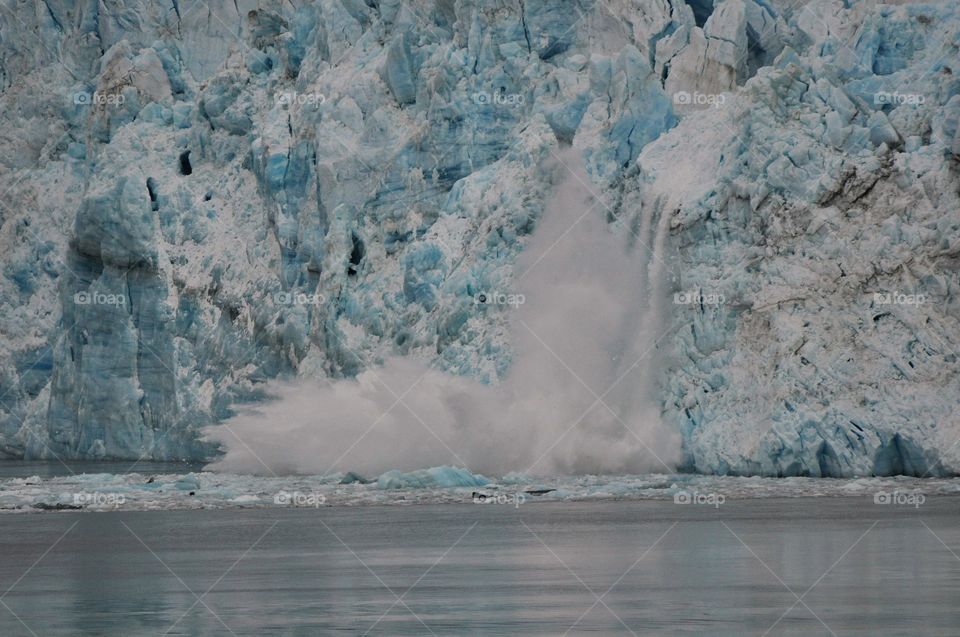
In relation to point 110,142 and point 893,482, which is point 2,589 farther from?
point 110,142

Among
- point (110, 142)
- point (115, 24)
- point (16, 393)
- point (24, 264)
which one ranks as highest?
point (115, 24)

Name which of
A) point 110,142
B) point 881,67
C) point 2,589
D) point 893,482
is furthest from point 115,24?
point 2,589

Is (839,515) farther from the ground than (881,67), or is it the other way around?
(881,67)
